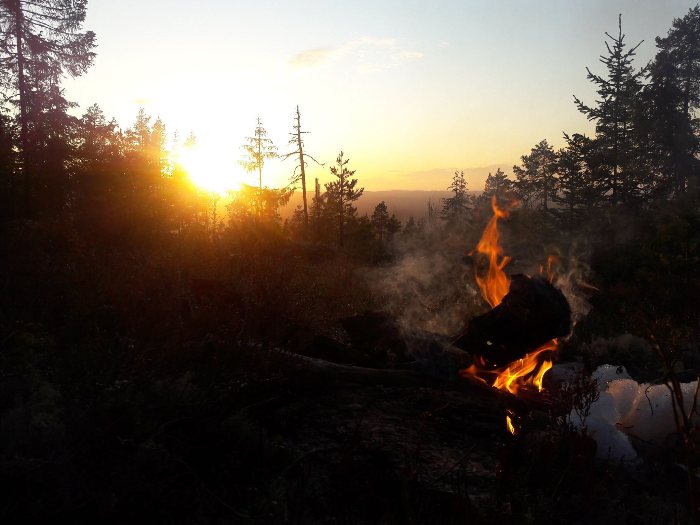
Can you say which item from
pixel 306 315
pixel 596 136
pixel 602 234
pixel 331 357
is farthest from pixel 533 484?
pixel 596 136

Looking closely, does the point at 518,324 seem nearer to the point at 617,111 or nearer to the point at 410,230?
the point at 617,111

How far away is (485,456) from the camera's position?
427cm

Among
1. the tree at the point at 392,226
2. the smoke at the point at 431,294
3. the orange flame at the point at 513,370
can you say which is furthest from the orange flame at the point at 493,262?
the tree at the point at 392,226

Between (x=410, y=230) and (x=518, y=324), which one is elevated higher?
(x=410, y=230)

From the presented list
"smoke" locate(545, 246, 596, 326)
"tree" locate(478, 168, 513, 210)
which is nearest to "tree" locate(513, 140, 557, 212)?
"tree" locate(478, 168, 513, 210)

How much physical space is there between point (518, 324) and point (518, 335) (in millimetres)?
163

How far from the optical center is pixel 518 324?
5.88 m

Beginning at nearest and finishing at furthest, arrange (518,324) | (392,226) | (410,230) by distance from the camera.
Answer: (518,324) < (392,226) < (410,230)

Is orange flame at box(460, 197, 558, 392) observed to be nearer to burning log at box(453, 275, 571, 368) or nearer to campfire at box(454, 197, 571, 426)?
campfire at box(454, 197, 571, 426)

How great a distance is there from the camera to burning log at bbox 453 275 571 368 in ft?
Result: 19.1

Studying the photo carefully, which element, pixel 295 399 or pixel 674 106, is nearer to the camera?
pixel 295 399

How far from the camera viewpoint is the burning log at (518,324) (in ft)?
19.1

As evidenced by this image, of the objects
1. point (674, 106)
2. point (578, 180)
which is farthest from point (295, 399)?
point (674, 106)

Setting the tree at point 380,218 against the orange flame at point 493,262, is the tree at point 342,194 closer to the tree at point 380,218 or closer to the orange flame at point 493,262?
the tree at point 380,218
